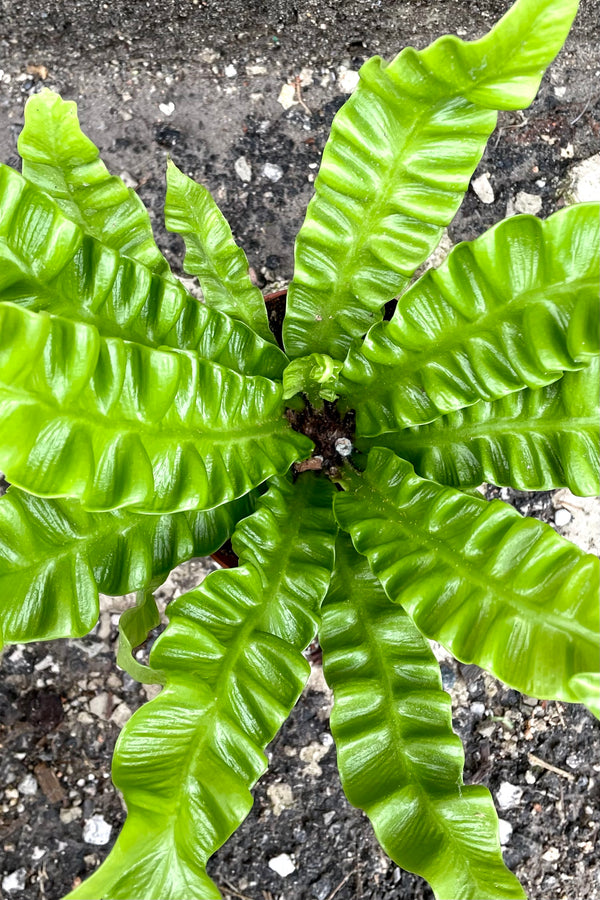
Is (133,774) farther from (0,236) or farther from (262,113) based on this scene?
(262,113)

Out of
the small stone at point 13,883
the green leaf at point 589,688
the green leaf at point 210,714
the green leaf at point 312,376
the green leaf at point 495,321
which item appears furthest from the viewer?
the small stone at point 13,883

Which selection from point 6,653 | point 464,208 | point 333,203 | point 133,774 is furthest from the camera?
point 464,208

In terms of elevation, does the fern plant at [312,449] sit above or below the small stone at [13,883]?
above

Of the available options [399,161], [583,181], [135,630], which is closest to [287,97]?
[583,181]

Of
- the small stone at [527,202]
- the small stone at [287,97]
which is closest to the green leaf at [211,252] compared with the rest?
the small stone at [287,97]

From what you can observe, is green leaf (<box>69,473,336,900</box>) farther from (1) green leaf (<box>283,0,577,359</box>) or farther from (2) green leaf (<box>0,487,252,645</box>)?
(1) green leaf (<box>283,0,577,359</box>)

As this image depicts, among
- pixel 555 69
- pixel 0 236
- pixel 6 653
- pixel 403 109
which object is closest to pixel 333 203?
pixel 403 109

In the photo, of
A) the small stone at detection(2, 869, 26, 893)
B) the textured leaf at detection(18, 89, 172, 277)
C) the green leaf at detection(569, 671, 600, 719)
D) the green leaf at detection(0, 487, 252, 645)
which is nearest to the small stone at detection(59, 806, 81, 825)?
the small stone at detection(2, 869, 26, 893)

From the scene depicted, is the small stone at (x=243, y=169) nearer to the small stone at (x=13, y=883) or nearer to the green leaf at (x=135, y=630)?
the green leaf at (x=135, y=630)
